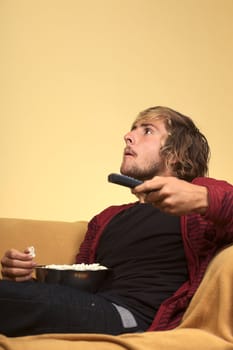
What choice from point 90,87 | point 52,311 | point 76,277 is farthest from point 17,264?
point 90,87

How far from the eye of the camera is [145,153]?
157cm

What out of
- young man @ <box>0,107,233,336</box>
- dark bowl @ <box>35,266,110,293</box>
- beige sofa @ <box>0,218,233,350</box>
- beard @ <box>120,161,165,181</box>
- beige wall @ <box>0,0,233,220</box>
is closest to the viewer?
beige sofa @ <box>0,218,233,350</box>

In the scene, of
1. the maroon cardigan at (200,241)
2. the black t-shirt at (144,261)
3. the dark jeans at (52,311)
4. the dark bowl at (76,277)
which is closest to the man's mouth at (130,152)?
the black t-shirt at (144,261)

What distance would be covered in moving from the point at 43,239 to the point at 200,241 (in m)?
0.61

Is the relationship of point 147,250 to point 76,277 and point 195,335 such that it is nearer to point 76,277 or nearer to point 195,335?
point 76,277

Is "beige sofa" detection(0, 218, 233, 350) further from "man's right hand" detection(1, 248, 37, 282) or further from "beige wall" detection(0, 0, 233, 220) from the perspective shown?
"beige wall" detection(0, 0, 233, 220)

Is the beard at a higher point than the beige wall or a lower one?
lower

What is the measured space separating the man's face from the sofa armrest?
31 cm

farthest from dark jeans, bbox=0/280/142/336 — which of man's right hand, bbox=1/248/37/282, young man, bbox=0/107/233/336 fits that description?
man's right hand, bbox=1/248/37/282

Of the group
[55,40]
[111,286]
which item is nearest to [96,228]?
[111,286]

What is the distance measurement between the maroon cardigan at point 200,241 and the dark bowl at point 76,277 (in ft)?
0.57

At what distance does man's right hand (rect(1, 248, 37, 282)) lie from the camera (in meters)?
1.28

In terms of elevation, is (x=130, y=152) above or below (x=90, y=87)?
below

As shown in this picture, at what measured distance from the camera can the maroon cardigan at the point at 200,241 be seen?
1.06 m
